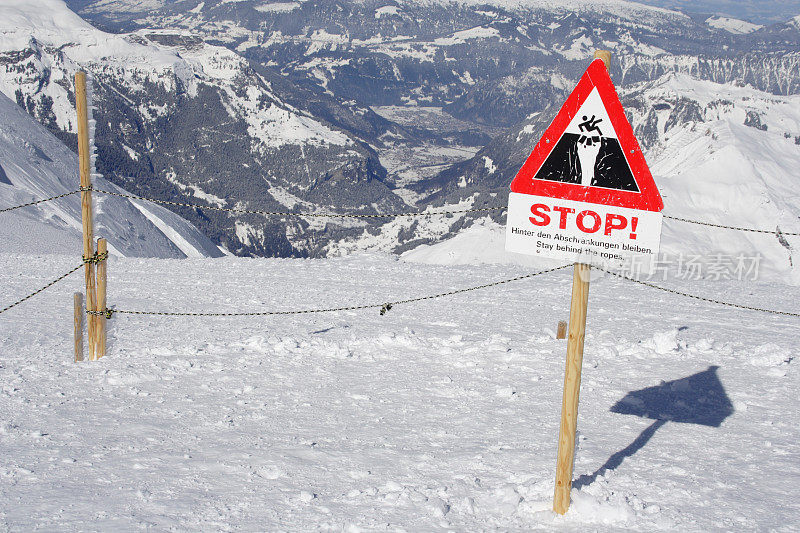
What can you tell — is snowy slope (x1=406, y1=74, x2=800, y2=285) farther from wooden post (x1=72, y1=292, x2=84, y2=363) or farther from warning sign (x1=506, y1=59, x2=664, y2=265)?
warning sign (x1=506, y1=59, x2=664, y2=265)

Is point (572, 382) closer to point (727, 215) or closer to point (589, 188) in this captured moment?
point (589, 188)

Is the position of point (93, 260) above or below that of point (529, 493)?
above

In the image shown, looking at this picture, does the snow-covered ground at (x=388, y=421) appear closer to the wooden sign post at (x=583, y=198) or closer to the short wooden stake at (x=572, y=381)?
the short wooden stake at (x=572, y=381)

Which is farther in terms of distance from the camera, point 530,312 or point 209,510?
point 530,312

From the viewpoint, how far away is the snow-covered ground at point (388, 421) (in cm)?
690

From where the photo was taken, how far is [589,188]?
6.39m

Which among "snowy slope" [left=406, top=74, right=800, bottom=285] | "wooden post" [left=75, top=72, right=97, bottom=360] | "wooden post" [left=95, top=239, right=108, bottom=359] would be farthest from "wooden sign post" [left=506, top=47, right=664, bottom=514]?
"snowy slope" [left=406, top=74, right=800, bottom=285]

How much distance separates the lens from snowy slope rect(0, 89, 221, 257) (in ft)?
188

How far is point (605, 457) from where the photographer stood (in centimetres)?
834

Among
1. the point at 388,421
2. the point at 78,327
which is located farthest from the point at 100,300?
the point at 388,421

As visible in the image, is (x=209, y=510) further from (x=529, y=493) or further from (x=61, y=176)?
(x=61, y=176)

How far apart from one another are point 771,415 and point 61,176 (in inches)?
7499

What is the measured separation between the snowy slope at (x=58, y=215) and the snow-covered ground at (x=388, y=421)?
4286 centimetres

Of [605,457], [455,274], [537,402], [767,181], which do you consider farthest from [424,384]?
[767,181]
